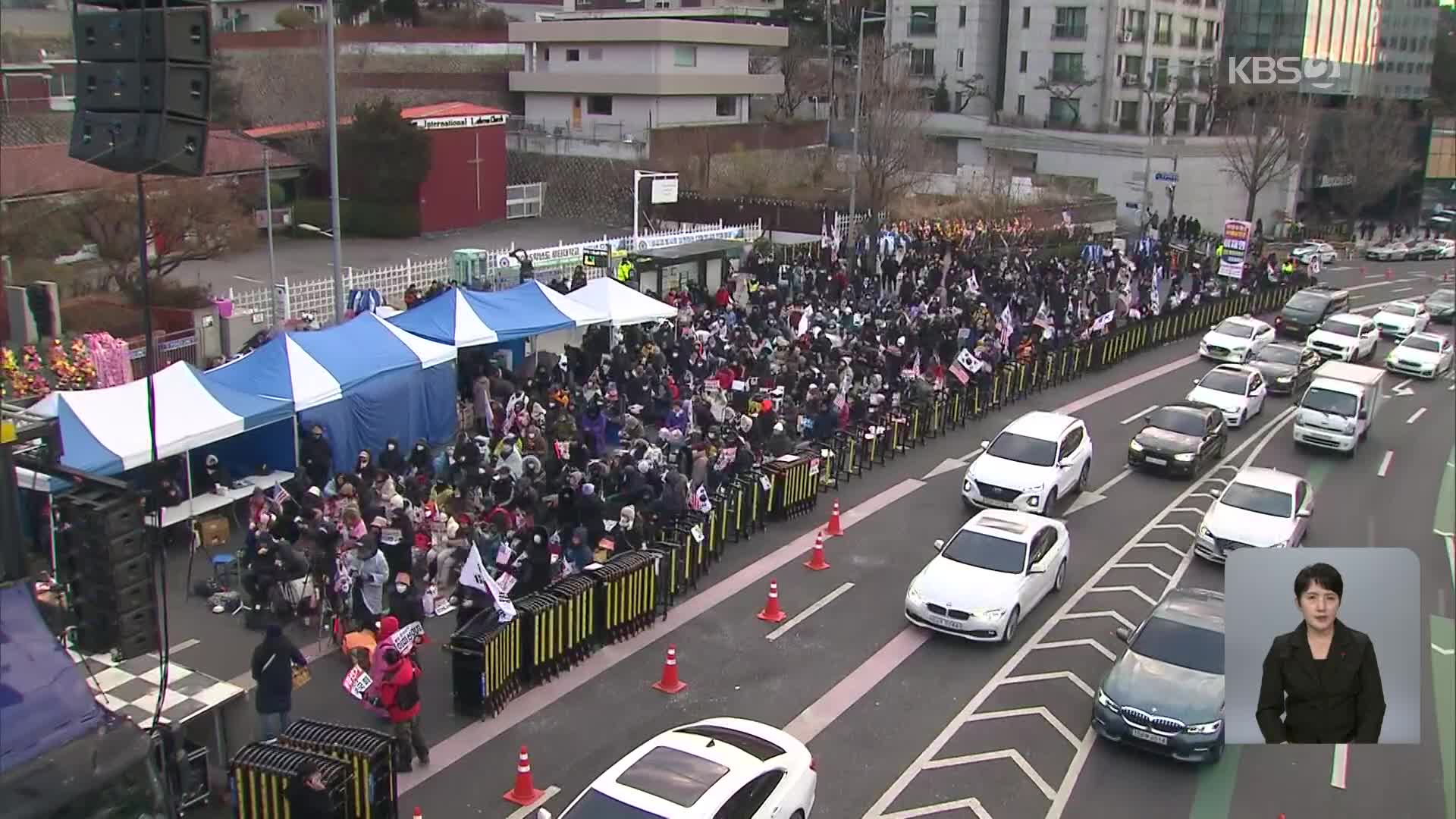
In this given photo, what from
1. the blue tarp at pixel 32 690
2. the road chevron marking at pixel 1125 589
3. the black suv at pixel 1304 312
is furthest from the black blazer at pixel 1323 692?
the black suv at pixel 1304 312

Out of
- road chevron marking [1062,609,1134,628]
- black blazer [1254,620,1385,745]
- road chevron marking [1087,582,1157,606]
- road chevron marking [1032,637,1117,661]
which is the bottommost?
road chevron marking [1032,637,1117,661]

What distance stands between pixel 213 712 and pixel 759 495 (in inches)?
374

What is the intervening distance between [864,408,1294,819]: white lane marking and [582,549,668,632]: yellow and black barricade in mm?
3976

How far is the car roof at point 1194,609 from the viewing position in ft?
43.7

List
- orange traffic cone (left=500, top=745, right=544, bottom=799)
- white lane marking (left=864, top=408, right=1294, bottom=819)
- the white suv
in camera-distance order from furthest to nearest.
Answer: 1. the white suv
2. white lane marking (left=864, top=408, right=1294, bottom=819)
3. orange traffic cone (left=500, top=745, right=544, bottom=799)

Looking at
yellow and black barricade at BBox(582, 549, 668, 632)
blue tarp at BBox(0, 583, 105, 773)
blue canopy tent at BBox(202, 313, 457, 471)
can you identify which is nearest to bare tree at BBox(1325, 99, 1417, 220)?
blue canopy tent at BBox(202, 313, 457, 471)

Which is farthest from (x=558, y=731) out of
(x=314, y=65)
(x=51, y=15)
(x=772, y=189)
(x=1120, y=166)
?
(x=1120, y=166)

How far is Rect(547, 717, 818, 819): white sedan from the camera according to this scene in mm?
9273

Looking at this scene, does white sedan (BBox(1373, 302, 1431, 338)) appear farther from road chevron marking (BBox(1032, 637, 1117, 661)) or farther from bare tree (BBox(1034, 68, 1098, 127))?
bare tree (BBox(1034, 68, 1098, 127))

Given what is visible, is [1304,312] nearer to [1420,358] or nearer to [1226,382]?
[1420,358]

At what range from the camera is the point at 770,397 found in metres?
21.9

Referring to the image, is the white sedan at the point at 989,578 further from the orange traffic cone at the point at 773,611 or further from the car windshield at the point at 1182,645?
the car windshield at the point at 1182,645

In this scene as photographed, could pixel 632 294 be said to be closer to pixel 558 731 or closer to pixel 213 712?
pixel 558 731

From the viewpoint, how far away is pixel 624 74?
56250mm
